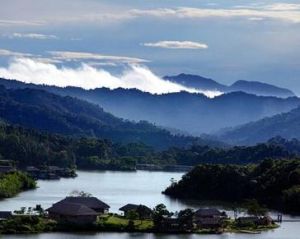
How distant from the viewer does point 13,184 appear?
47.1m

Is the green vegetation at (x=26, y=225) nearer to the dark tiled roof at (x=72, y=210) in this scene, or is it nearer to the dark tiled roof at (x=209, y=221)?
the dark tiled roof at (x=72, y=210)

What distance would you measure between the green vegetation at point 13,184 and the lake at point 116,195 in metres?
0.55

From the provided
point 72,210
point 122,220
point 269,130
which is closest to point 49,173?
point 122,220

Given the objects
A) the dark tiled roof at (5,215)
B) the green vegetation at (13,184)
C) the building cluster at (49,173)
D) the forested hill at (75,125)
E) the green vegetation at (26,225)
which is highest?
the forested hill at (75,125)

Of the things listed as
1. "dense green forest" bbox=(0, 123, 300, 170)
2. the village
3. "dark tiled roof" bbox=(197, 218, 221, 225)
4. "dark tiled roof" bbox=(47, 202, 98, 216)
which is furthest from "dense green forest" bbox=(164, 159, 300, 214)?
"dense green forest" bbox=(0, 123, 300, 170)

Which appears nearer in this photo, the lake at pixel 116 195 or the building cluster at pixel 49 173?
the lake at pixel 116 195

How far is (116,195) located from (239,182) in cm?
737

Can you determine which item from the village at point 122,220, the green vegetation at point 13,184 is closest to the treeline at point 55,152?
the green vegetation at point 13,184

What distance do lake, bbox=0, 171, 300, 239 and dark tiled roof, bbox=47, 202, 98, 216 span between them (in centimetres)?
227

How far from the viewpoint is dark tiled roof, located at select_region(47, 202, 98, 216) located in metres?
33.6

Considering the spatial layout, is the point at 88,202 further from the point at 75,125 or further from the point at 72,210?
the point at 75,125

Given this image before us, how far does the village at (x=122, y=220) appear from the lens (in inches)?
1265

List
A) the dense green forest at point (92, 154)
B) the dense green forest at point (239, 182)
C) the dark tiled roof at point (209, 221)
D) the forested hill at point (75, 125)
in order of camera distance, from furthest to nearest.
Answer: the forested hill at point (75, 125), the dense green forest at point (92, 154), the dense green forest at point (239, 182), the dark tiled roof at point (209, 221)

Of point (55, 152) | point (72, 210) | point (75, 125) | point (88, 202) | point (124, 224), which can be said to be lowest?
point (124, 224)
